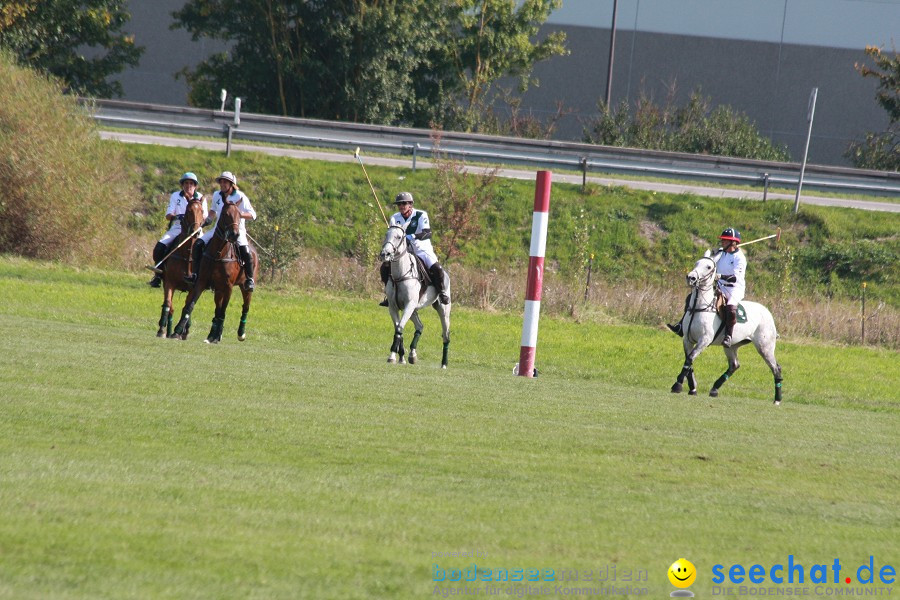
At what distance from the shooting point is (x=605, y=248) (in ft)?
117

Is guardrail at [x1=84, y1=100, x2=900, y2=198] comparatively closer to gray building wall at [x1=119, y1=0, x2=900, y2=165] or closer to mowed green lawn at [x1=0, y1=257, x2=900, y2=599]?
gray building wall at [x1=119, y1=0, x2=900, y2=165]

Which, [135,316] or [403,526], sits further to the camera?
[135,316]

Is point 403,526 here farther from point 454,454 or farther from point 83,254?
point 83,254

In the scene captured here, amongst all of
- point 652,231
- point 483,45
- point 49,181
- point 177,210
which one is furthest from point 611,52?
point 177,210

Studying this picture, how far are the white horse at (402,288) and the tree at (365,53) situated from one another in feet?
91.1

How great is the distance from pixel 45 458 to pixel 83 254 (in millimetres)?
24084

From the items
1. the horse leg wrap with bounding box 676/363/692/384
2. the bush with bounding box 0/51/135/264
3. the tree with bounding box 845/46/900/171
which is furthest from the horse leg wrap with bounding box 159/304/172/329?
the tree with bounding box 845/46/900/171

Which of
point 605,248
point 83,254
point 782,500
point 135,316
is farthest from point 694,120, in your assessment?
point 782,500

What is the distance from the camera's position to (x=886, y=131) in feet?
165

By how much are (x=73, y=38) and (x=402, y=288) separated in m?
31.9

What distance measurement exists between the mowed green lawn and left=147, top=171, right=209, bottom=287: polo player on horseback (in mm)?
3328

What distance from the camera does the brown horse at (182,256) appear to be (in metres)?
18.6

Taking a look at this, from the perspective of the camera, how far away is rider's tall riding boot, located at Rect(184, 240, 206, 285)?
18.3 meters

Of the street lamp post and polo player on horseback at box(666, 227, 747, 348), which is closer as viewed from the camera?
polo player on horseback at box(666, 227, 747, 348)
